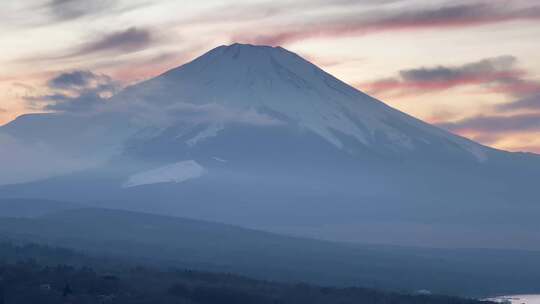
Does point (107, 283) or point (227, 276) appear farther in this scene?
point (227, 276)

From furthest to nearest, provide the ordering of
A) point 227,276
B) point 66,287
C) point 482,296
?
point 482,296
point 227,276
point 66,287

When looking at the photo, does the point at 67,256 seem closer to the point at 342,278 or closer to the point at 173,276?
the point at 173,276

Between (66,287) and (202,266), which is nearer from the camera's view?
(66,287)

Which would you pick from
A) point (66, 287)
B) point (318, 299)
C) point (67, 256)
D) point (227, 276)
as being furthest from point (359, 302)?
point (67, 256)

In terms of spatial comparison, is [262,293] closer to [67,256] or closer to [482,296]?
[67,256]

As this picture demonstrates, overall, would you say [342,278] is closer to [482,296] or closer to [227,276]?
[482,296]

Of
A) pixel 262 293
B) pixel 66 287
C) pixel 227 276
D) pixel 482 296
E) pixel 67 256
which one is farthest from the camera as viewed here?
pixel 482 296

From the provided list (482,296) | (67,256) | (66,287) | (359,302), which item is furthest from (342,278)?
(66,287)

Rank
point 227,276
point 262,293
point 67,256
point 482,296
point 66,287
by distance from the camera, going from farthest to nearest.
Answer: 1. point 482,296
2. point 67,256
3. point 227,276
4. point 262,293
5. point 66,287

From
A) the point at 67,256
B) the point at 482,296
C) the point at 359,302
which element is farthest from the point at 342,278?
the point at 359,302
